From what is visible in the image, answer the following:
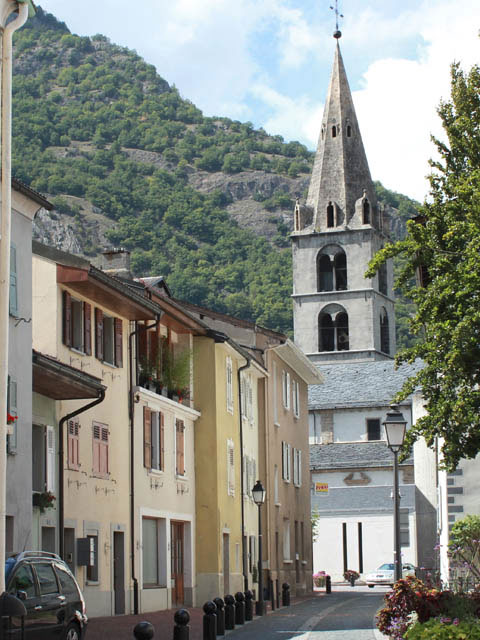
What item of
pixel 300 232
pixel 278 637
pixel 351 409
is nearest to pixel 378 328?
pixel 300 232

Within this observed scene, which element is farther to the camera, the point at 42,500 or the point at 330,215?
the point at 330,215

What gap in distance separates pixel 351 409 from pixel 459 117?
5360 cm

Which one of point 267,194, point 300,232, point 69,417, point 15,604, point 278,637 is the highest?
point 267,194

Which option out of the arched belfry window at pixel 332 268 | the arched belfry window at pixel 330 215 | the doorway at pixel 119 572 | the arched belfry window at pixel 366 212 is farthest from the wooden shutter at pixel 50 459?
the arched belfry window at pixel 366 212

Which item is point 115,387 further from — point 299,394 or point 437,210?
point 299,394

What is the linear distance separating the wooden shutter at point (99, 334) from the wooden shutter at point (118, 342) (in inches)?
33.7

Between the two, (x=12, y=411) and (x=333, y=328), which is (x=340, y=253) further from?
(x=12, y=411)

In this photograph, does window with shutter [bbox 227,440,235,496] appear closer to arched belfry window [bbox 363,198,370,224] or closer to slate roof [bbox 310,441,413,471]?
slate roof [bbox 310,441,413,471]

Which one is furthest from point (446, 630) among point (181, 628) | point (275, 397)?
point (275, 397)

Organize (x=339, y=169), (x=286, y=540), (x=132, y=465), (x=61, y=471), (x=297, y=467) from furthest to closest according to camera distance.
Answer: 1. (x=339, y=169)
2. (x=297, y=467)
3. (x=286, y=540)
4. (x=132, y=465)
5. (x=61, y=471)

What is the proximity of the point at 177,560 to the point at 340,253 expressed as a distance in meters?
72.4

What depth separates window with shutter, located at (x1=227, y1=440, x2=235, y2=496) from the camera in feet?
131

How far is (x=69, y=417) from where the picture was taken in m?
27.4

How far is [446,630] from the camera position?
1681 centimetres
